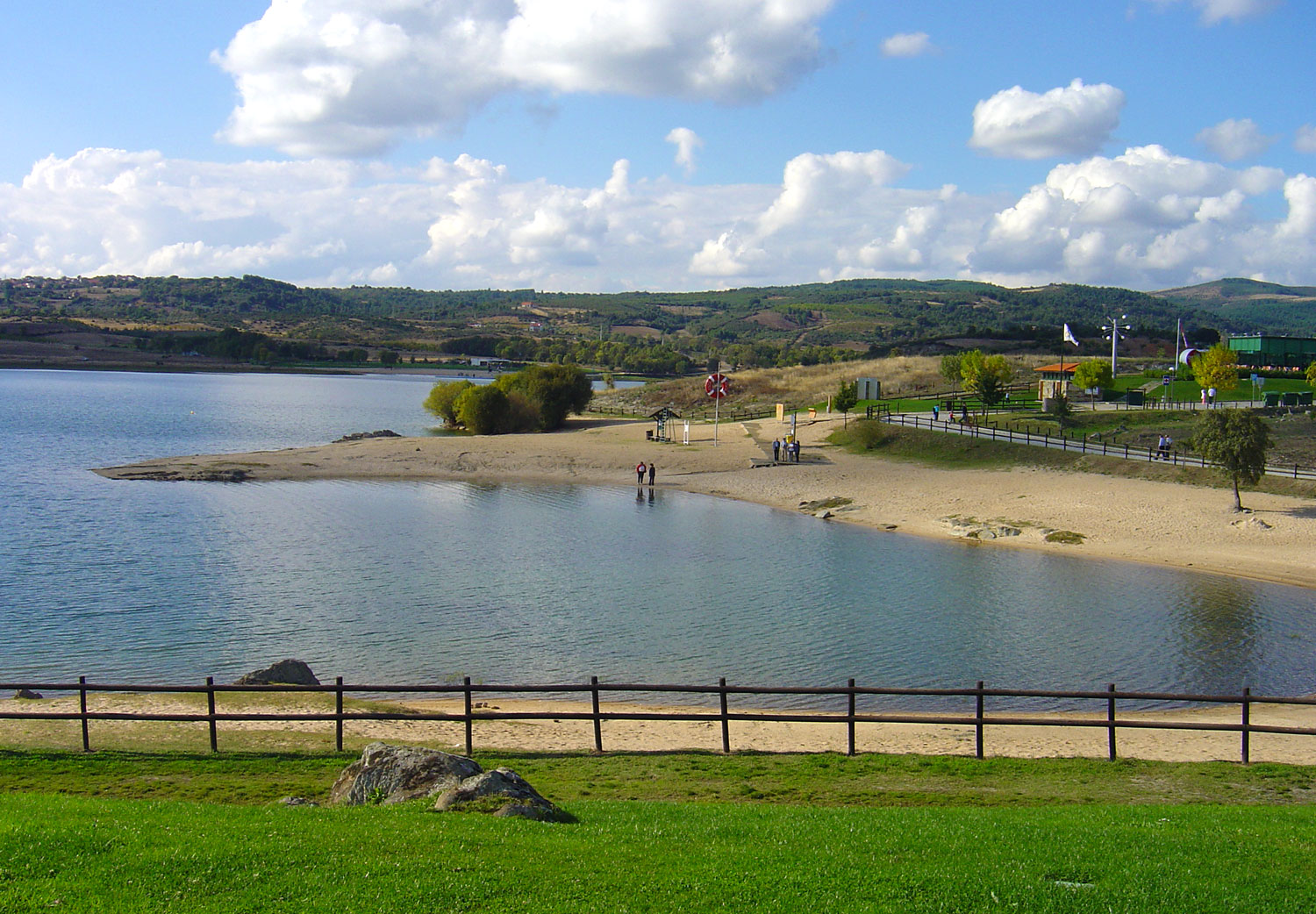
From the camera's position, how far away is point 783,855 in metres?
8.20

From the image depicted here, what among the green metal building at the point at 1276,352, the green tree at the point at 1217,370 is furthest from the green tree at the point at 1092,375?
the green metal building at the point at 1276,352

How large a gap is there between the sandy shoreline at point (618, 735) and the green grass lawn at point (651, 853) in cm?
266

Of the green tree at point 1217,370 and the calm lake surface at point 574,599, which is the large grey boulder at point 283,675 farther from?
the green tree at point 1217,370

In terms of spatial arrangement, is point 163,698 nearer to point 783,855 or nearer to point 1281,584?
point 783,855

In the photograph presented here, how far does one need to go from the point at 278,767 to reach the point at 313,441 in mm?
57527

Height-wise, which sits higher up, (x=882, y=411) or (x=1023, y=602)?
(x=882, y=411)

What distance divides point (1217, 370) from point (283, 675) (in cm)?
6653

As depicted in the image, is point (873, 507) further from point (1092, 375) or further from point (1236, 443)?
point (1092, 375)

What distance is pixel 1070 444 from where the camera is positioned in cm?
4766

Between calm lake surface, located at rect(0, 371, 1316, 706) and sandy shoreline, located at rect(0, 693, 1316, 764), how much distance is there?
7.03 feet

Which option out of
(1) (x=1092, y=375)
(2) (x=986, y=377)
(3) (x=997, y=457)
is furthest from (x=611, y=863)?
(1) (x=1092, y=375)

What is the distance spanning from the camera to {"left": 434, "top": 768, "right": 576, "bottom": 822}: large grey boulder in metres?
9.22

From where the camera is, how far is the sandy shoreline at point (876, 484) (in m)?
33.8

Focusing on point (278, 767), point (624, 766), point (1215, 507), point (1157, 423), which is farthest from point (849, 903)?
point (1157, 423)
